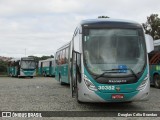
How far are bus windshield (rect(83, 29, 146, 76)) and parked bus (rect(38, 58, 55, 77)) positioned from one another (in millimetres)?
41507

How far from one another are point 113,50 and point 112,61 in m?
0.43

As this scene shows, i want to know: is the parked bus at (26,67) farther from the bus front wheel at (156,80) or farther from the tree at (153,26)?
the bus front wheel at (156,80)

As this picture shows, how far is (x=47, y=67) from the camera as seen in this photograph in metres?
58.2

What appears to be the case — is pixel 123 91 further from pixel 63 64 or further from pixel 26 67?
pixel 26 67

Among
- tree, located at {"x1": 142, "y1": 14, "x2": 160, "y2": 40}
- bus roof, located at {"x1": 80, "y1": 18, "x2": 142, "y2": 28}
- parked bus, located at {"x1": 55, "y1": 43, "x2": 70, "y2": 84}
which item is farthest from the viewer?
tree, located at {"x1": 142, "y1": 14, "x2": 160, "y2": 40}

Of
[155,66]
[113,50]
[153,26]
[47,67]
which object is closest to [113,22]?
[113,50]

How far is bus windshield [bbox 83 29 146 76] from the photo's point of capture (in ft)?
37.8

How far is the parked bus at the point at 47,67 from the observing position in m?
55.2

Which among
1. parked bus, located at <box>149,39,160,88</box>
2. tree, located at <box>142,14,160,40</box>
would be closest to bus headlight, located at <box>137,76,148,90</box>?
parked bus, located at <box>149,39,160,88</box>

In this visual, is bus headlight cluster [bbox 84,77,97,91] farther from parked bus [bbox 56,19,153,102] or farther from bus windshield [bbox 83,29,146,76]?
bus windshield [bbox 83,29,146,76]

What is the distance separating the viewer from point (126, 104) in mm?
13578

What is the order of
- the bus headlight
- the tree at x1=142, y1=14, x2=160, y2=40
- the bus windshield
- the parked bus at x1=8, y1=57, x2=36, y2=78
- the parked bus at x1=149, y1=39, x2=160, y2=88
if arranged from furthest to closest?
the tree at x1=142, y1=14, x2=160, y2=40 < the parked bus at x1=8, y1=57, x2=36, y2=78 < the parked bus at x1=149, y1=39, x2=160, y2=88 < the bus windshield < the bus headlight

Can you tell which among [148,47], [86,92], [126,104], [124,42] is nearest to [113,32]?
[124,42]

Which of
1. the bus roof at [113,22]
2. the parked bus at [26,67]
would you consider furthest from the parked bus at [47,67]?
the bus roof at [113,22]
